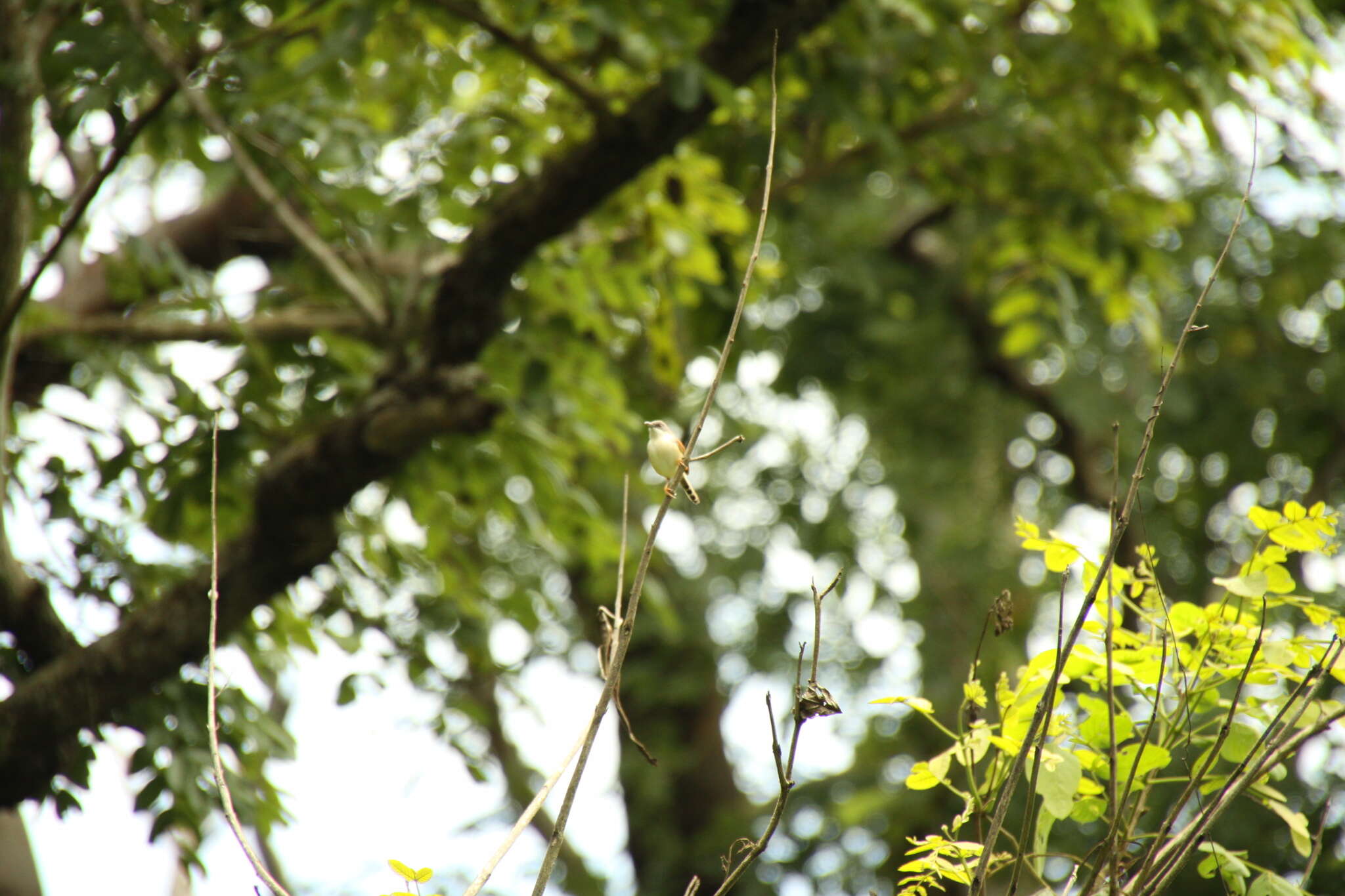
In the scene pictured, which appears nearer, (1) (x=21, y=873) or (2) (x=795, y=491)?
(1) (x=21, y=873)

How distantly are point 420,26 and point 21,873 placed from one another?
288 cm

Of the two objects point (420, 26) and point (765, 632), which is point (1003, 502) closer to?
point (765, 632)

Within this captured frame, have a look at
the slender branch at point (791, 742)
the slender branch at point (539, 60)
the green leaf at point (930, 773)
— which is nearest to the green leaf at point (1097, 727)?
the green leaf at point (930, 773)

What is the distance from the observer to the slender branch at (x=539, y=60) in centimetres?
273

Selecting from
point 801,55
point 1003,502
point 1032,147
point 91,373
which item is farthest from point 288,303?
point 1003,502

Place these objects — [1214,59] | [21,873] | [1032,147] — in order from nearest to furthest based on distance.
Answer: [1214,59] → [21,873] → [1032,147]

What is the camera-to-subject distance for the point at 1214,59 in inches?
111

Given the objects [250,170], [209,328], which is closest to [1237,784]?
[250,170]

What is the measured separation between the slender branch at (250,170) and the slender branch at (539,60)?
2.20ft

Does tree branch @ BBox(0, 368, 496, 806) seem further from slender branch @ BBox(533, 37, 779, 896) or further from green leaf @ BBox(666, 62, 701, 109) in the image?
slender branch @ BBox(533, 37, 779, 896)

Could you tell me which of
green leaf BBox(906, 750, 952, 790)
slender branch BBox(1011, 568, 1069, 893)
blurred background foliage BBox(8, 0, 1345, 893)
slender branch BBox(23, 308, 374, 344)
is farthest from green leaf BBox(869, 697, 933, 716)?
slender branch BBox(23, 308, 374, 344)

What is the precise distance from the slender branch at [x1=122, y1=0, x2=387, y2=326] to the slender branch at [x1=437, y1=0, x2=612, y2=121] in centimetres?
67

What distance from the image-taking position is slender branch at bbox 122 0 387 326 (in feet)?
8.57

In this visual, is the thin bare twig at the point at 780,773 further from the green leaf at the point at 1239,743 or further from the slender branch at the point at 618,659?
the green leaf at the point at 1239,743
